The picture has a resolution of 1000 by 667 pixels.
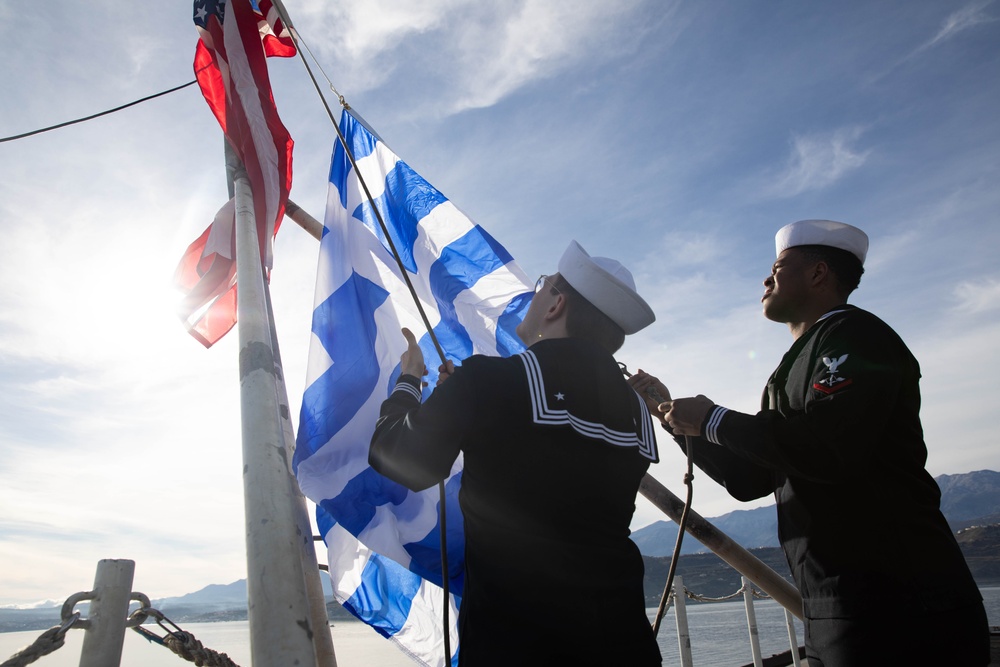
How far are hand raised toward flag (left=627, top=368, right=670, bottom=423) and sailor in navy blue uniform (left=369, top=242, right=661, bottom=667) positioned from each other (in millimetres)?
658

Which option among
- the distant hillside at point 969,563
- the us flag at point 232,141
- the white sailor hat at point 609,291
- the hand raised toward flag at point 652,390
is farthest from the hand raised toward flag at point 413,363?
the distant hillside at point 969,563

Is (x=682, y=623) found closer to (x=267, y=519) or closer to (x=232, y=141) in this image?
(x=267, y=519)

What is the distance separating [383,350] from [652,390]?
1480mm

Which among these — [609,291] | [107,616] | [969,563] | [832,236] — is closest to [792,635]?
[832,236]

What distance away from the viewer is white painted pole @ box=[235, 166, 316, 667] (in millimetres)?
1598

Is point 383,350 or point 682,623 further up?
point 383,350

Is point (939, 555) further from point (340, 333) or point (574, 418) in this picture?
point (340, 333)

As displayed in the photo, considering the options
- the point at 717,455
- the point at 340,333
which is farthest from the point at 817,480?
the point at 340,333

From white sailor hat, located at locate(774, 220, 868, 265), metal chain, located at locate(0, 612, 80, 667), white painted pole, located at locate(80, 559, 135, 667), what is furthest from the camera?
white sailor hat, located at locate(774, 220, 868, 265)

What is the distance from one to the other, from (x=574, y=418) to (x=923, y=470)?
120cm

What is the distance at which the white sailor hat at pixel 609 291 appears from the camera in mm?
2318

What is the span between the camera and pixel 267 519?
1890 mm

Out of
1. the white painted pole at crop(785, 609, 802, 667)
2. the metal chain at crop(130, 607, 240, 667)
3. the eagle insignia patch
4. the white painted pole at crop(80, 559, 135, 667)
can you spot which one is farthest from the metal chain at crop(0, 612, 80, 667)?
the white painted pole at crop(785, 609, 802, 667)

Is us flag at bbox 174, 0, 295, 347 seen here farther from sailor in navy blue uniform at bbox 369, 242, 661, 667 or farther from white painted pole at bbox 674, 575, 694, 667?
white painted pole at bbox 674, 575, 694, 667
